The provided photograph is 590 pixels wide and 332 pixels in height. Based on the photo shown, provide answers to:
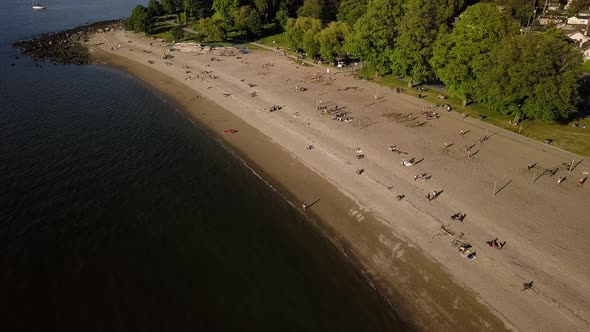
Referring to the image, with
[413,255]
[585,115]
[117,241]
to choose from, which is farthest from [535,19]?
[117,241]

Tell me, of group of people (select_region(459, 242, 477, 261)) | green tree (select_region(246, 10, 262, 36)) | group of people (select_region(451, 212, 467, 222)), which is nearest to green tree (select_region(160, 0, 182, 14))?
green tree (select_region(246, 10, 262, 36))

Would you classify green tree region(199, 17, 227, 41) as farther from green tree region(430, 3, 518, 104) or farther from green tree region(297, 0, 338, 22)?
green tree region(430, 3, 518, 104)

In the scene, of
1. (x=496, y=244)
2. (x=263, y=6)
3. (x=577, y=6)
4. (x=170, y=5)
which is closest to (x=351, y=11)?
(x=263, y=6)

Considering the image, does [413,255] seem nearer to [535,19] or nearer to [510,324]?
[510,324]

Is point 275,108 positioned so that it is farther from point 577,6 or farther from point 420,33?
point 577,6

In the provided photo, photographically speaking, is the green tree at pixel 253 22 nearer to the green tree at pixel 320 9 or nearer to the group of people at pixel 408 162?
the green tree at pixel 320 9
